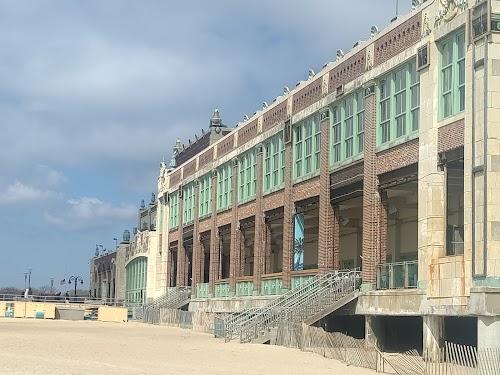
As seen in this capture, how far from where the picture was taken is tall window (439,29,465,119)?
91.8ft

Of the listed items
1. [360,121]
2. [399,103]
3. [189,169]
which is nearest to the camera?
[399,103]

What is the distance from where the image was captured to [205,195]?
200 feet

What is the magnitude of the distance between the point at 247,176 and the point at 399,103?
66.0 ft

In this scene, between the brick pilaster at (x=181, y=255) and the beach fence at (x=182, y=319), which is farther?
the brick pilaster at (x=181, y=255)

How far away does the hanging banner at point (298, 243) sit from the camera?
43344mm

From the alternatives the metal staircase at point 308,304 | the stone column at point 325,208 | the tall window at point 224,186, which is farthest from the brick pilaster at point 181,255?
the stone column at point 325,208

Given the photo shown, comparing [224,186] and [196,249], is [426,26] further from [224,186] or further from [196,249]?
[196,249]

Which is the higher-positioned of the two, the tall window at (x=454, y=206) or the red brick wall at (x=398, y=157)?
the red brick wall at (x=398, y=157)

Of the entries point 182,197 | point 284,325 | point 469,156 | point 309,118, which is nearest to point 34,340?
point 284,325

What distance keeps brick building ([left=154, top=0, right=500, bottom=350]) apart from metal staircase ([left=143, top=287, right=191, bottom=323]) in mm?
9928

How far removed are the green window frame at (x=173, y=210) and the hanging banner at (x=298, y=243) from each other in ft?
87.1

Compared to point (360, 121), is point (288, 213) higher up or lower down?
lower down

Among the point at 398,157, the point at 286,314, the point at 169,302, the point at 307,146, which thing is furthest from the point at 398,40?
the point at 169,302

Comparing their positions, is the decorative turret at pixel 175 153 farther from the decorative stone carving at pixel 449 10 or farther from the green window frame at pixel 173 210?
the decorative stone carving at pixel 449 10
